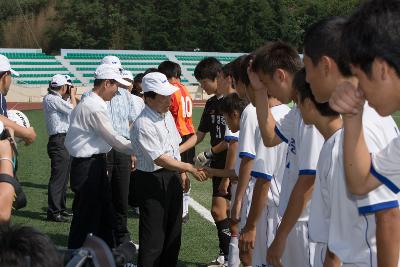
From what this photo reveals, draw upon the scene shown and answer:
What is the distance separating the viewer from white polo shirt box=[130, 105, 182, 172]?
523cm

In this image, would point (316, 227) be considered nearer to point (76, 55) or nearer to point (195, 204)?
point (195, 204)

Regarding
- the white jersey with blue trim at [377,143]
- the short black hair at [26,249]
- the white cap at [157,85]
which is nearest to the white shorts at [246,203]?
the white cap at [157,85]

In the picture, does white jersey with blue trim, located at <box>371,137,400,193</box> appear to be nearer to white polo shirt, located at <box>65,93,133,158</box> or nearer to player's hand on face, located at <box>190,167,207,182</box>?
player's hand on face, located at <box>190,167,207,182</box>

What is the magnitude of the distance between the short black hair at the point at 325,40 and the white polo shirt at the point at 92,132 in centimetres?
348

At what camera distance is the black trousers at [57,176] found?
8574 millimetres

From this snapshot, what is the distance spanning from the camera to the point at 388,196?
2.36 metres

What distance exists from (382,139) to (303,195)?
79cm

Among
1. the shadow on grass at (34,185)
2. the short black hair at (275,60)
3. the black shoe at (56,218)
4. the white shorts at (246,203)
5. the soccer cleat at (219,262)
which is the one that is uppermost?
the short black hair at (275,60)

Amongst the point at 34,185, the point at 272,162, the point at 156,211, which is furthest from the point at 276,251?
the point at 34,185

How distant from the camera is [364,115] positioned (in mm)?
2502

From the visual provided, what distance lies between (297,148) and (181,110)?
16.7 ft

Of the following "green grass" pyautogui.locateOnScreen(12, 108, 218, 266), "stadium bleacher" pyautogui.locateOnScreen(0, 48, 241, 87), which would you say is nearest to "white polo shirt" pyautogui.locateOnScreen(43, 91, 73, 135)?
"green grass" pyautogui.locateOnScreen(12, 108, 218, 266)

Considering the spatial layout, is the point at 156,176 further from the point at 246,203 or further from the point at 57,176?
the point at 57,176

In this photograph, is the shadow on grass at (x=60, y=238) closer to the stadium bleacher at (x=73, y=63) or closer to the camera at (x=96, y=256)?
the camera at (x=96, y=256)
